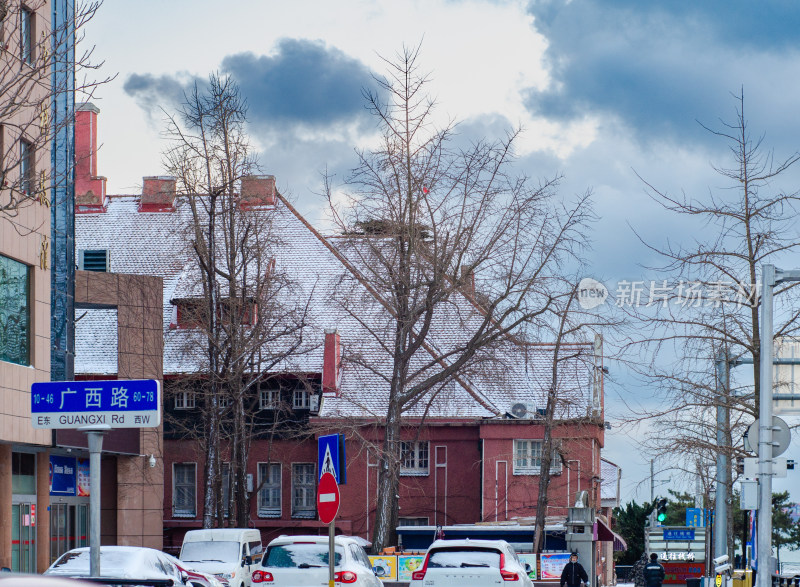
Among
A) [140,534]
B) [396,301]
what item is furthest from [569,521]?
[140,534]

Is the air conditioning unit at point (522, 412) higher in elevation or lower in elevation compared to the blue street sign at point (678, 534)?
higher

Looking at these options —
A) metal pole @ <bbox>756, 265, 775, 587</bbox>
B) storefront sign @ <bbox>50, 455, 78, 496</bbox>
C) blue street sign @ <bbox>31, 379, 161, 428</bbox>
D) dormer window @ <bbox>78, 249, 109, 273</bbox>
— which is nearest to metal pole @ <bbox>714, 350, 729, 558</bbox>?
metal pole @ <bbox>756, 265, 775, 587</bbox>

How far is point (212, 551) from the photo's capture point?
3156 cm

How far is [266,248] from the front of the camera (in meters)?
37.0

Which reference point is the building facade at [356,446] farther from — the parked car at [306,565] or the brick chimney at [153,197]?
the parked car at [306,565]

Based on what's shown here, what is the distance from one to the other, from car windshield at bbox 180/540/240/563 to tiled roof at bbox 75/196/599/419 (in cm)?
610

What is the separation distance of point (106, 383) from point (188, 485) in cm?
3684

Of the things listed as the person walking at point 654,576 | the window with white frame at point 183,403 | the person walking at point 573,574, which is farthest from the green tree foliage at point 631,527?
the person walking at point 573,574

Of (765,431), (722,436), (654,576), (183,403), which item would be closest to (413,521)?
(183,403)

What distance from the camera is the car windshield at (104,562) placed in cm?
2083

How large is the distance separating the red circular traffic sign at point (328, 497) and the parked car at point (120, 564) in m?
5.61

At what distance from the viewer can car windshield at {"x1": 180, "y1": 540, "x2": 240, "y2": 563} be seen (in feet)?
103

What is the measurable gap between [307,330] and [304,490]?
6556 mm

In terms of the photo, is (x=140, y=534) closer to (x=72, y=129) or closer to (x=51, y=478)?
(x=51, y=478)
